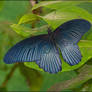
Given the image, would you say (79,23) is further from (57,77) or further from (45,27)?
(57,77)

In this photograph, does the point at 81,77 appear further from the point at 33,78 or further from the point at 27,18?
the point at 33,78

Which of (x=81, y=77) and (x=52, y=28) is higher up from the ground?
(x=52, y=28)

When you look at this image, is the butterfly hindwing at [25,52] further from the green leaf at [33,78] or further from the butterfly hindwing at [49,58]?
the green leaf at [33,78]

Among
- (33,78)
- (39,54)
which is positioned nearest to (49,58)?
(39,54)

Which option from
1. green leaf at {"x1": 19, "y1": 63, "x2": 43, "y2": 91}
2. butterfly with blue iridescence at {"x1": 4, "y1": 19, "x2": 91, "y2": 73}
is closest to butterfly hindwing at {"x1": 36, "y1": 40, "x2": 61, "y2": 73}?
butterfly with blue iridescence at {"x1": 4, "y1": 19, "x2": 91, "y2": 73}

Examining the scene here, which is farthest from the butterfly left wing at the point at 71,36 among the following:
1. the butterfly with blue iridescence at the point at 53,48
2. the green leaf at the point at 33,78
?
the green leaf at the point at 33,78

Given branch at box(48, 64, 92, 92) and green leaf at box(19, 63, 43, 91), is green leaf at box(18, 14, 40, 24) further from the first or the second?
green leaf at box(19, 63, 43, 91)
